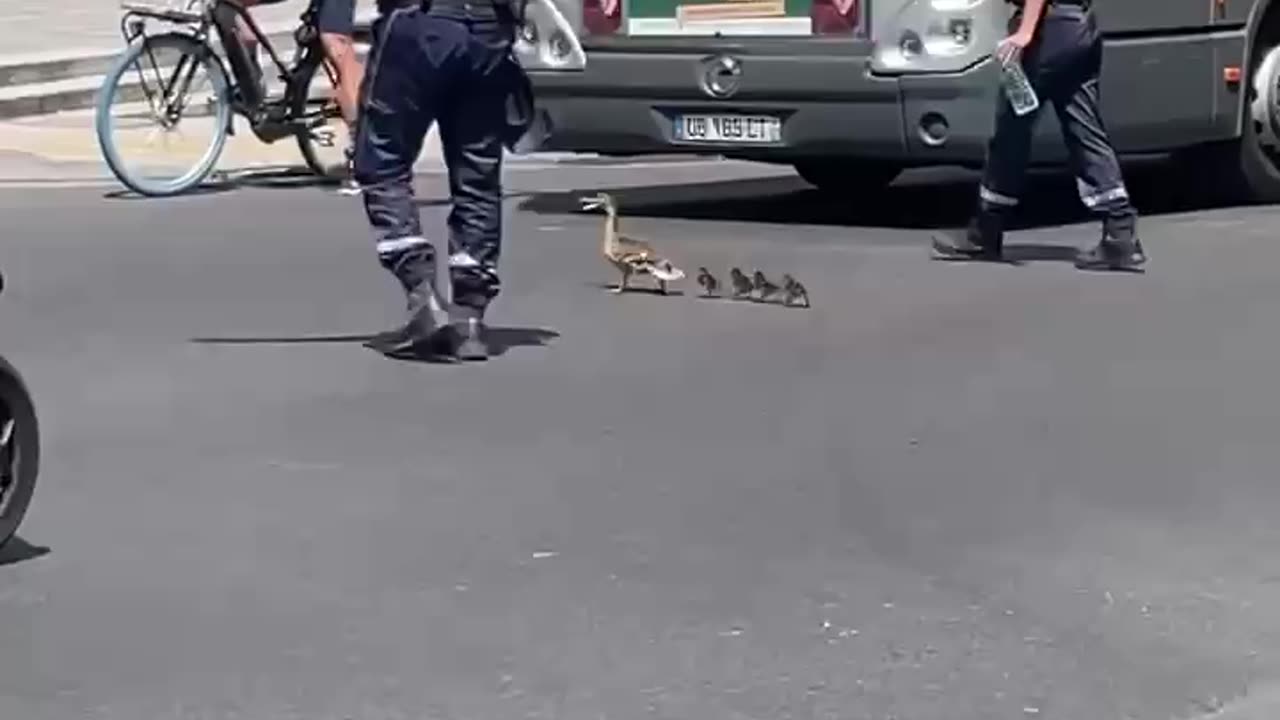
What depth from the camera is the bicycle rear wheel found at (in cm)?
1488

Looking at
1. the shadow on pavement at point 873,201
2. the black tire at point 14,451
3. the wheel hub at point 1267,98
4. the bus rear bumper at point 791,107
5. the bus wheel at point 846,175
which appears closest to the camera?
the black tire at point 14,451

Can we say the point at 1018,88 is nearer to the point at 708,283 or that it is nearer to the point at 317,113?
the point at 708,283

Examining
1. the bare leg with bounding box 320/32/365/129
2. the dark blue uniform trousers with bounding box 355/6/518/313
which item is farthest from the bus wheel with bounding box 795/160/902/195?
the dark blue uniform trousers with bounding box 355/6/518/313

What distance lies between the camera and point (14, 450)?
22.3 feet

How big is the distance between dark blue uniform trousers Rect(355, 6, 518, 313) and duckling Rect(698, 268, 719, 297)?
1373 mm

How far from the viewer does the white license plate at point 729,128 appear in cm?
1272

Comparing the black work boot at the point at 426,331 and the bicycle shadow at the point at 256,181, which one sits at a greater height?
the black work boot at the point at 426,331

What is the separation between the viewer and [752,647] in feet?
19.9

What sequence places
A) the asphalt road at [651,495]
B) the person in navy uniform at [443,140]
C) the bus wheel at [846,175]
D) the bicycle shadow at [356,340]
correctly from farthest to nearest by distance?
the bus wheel at [846,175] < the bicycle shadow at [356,340] < the person in navy uniform at [443,140] < the asphalt road at [651,495]

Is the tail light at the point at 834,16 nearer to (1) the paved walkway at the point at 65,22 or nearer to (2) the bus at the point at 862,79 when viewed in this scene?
(2) the bus at the point at 862,79

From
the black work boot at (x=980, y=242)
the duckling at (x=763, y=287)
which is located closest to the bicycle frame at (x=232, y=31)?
the black work boot at (x=980, y=242)

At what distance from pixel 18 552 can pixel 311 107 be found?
8.32m

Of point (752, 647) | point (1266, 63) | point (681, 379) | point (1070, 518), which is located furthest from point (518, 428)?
point (1266, 63)

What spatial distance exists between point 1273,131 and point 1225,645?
7893 millimetres
